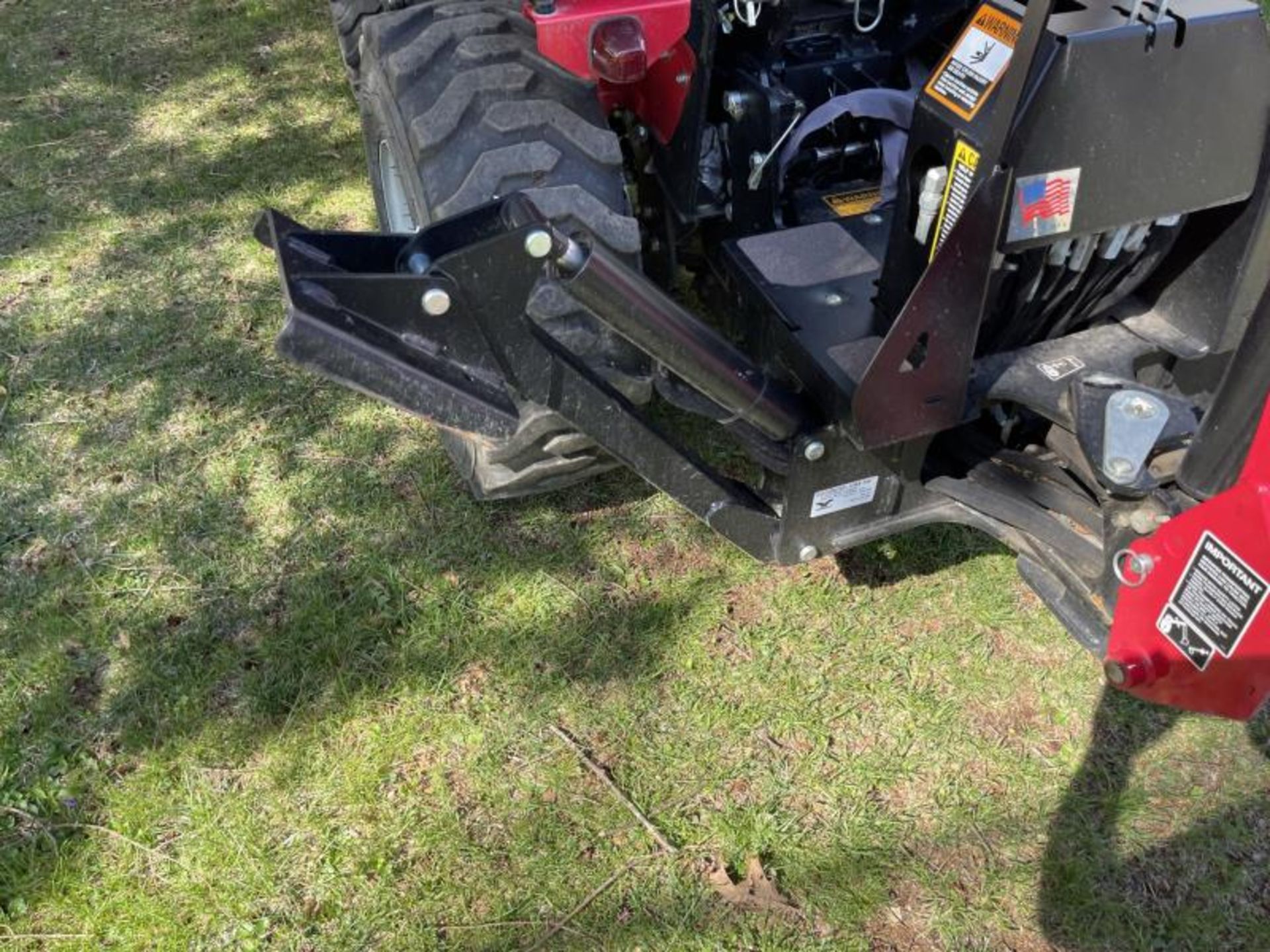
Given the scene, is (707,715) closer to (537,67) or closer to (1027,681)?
(1027,681)

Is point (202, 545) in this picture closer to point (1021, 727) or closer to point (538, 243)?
point (538, 243)

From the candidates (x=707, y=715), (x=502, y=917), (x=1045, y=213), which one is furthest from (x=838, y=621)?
(x=1045, y=213)

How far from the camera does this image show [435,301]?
1.70 m

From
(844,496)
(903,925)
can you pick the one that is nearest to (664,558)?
(844,496)

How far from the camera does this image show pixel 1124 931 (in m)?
2.25

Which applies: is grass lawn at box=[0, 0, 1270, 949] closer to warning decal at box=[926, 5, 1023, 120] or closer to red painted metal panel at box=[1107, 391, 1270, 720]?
red painted metal panel at box=[1107, 391, 1270, 720]

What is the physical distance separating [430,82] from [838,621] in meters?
1.61

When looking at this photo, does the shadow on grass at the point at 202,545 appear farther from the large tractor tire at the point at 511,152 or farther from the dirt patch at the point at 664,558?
the large tractor tire at the point at 511,152

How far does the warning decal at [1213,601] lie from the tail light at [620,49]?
4.94 feet

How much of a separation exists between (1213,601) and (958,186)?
752 mm

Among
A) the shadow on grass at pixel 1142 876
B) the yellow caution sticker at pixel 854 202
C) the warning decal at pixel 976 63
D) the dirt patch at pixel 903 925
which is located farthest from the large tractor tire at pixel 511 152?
the shadow on grass at pixel 1142 876

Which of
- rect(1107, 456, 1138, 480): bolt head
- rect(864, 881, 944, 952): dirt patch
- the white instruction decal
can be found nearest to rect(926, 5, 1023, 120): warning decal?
the white instruction decal

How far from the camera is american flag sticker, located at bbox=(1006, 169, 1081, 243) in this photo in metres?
1.72

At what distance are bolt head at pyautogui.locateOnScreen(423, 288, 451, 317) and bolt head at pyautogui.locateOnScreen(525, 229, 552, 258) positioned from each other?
0.14 meters
